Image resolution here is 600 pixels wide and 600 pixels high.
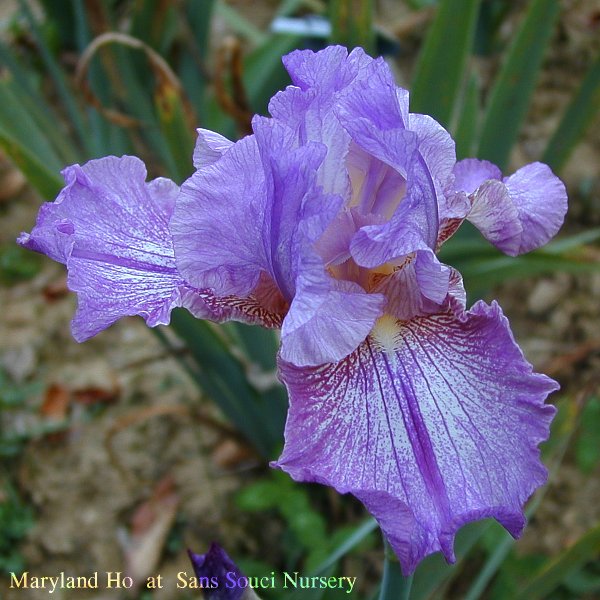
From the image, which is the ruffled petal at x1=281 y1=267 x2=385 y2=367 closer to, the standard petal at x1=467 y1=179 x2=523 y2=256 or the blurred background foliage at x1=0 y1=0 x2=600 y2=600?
the standard petal at x1=467 y1=179 x2=523 y2=256

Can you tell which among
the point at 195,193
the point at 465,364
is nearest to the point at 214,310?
the point at 195,193

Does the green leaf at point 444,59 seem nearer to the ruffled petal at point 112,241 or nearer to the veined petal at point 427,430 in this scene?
the ruffled petal at point 112,241

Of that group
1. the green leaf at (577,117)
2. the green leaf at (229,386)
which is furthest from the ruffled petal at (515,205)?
the green leaf at (577,117)

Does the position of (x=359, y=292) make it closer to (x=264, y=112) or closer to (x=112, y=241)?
(x=112, y=241)

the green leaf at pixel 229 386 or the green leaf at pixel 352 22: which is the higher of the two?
the green leaf at pixel 352 22

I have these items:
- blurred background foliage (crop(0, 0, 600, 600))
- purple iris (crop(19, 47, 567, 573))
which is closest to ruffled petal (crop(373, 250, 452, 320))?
purple iris (crop(19, 47, 567, 573))

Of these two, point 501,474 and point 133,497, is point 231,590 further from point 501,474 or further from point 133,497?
point 133,497

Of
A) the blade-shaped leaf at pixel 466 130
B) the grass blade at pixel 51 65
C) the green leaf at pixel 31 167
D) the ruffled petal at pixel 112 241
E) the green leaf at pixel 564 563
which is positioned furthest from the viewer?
the grass blade at pixel 51 65

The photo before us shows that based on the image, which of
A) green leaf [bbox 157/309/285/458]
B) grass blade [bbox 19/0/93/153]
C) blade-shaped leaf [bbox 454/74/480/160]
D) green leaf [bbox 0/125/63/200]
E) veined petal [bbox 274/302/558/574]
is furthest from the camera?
grass blade [bbox 19/0/93/153]
